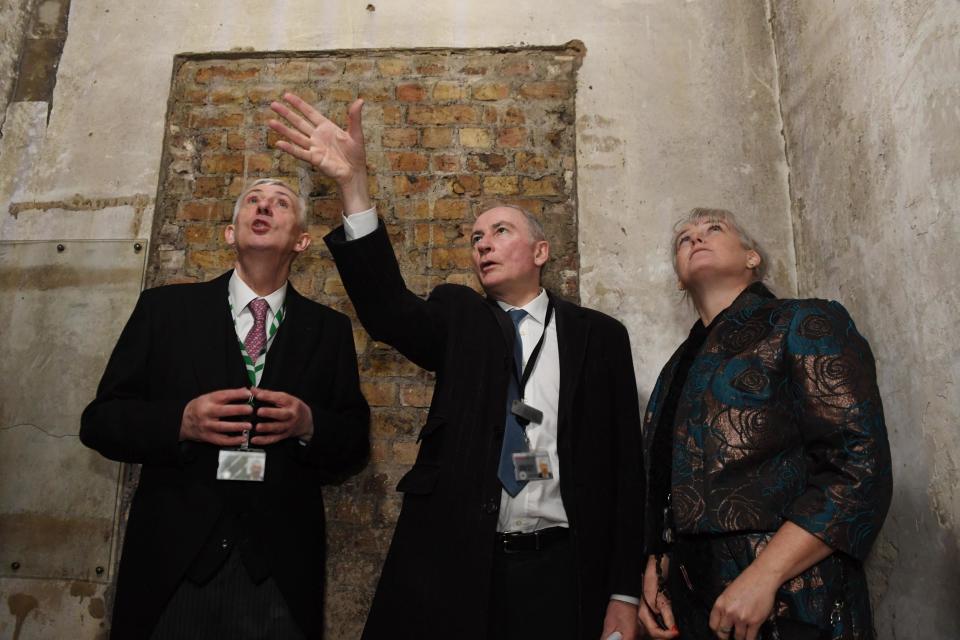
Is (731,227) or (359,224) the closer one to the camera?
(359,224)

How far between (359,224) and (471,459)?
0.61 metres

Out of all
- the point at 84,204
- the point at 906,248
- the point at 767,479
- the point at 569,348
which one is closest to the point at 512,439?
the point at 569,348

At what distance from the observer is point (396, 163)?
2580 millimetres

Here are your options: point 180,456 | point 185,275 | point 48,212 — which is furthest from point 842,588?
point 48,212

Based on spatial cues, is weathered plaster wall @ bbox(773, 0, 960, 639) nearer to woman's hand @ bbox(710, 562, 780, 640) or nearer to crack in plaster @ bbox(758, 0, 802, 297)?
crack in plaster @ bbox(758, 0, 802, 297)

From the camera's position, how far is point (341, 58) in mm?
2715

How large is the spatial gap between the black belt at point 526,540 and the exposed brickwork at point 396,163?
31.1 inches

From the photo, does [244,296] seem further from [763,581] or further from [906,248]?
[906,248]

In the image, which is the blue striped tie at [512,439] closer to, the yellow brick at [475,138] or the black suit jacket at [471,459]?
the black suit jacket at [471,459]

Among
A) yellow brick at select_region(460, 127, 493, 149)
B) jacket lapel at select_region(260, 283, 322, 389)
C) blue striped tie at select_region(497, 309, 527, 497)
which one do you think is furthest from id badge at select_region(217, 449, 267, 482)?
yellow brick at select_region(460, 127, 493, 149)

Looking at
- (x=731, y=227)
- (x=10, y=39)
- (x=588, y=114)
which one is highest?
(x=10, y=39)

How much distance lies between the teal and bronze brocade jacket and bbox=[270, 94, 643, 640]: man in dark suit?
23 centimetres

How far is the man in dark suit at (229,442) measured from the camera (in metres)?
1.58

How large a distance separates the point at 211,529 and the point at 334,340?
634mm
